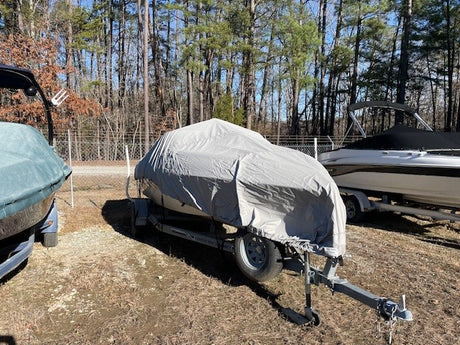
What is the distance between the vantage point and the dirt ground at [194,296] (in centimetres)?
318

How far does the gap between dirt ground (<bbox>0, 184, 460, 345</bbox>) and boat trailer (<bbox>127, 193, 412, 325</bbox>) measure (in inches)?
9.0

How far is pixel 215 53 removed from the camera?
2764 centimetres

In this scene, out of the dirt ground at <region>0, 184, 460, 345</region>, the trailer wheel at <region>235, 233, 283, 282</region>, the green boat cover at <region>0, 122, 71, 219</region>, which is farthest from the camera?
the trailer wheel at <region>235, 233, 283, 282</region>

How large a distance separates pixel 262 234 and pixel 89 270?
2354mm

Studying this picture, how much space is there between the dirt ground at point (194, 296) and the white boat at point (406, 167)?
95 centimetres

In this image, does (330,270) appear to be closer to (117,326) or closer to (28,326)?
(117,326)

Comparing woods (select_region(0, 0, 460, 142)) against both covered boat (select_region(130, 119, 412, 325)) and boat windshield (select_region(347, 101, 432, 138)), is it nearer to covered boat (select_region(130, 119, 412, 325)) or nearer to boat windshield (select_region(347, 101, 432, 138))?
boat windshield (select_region(347, 101, 432, 138))

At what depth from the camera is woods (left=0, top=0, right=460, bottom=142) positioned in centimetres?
2050

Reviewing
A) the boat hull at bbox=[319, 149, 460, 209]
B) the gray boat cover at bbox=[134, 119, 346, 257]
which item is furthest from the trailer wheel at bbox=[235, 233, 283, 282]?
the boat hull at bbox=[319, 149, 460, 209]

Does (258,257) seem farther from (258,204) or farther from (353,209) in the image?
(353,209)

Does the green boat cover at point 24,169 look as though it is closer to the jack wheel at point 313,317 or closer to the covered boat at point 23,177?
the covered boat at point 23,177

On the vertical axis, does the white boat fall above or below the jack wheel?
above

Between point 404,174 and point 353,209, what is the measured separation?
1322mm

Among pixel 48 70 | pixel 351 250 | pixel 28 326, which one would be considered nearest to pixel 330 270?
pixel 351 250
